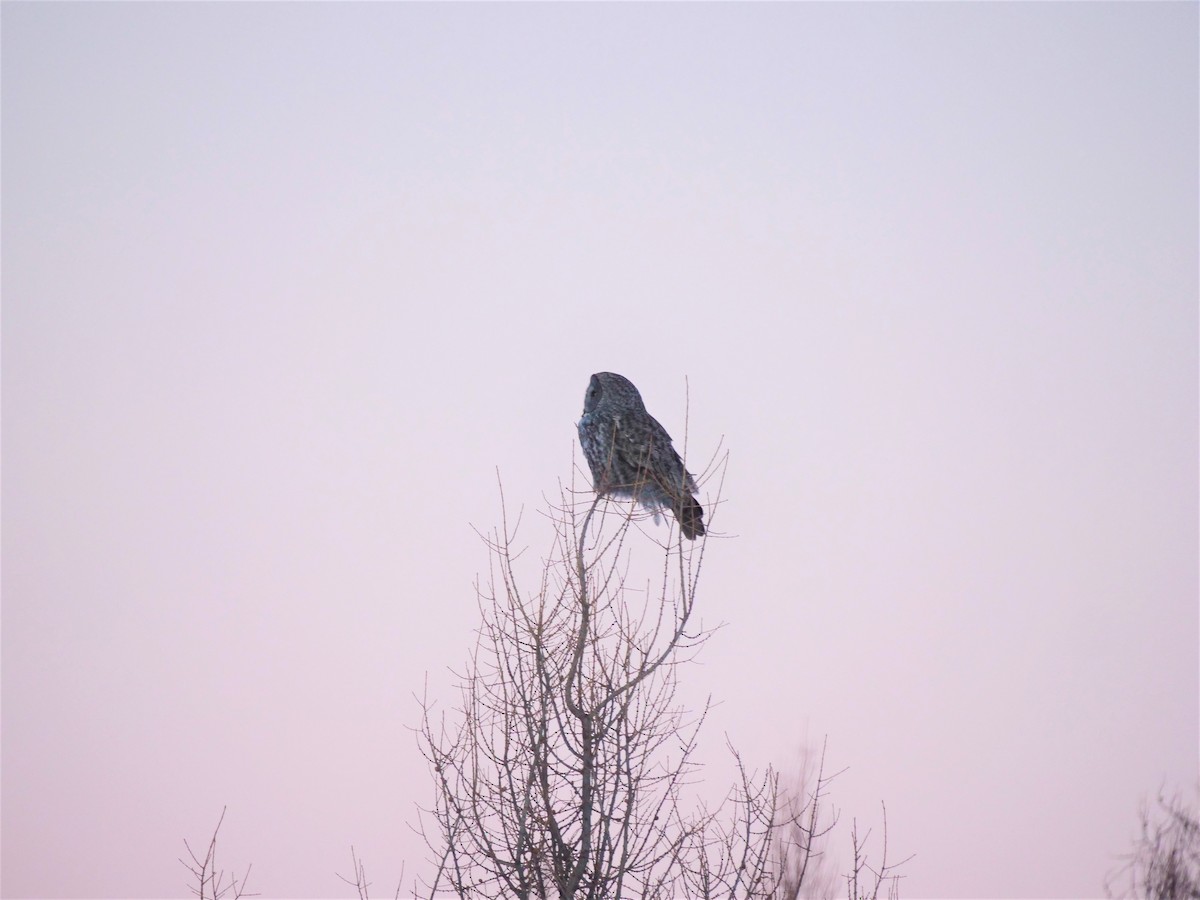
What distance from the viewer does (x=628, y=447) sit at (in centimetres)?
1124

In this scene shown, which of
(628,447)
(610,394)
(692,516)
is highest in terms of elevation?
(610,394)

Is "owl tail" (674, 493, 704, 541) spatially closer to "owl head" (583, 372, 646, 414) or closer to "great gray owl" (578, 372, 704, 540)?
"great gray owl" (578, 372, 704, 540)

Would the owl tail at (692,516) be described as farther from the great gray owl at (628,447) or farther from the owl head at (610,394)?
the owl head at (610,394)

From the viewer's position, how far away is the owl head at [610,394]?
11.8 metres

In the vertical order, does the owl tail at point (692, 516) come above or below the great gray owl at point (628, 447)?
below

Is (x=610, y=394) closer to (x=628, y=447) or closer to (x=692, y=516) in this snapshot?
(x=628, y=447)

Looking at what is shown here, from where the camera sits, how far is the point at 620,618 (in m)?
7.43

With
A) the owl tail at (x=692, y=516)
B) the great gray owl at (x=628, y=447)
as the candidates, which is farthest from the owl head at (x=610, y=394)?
the owl tail at (x=692, y=516)

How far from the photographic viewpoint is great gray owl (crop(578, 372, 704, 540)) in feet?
33.5

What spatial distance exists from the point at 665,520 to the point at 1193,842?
13.3 ft

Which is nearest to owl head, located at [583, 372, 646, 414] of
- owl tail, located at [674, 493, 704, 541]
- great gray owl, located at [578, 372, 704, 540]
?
great gray owl, located at [578, 372, 704, 540]

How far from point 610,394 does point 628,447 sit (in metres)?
0.89

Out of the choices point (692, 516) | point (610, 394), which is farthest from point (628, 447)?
point (692, 516)

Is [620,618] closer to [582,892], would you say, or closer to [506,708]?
[506,708]
